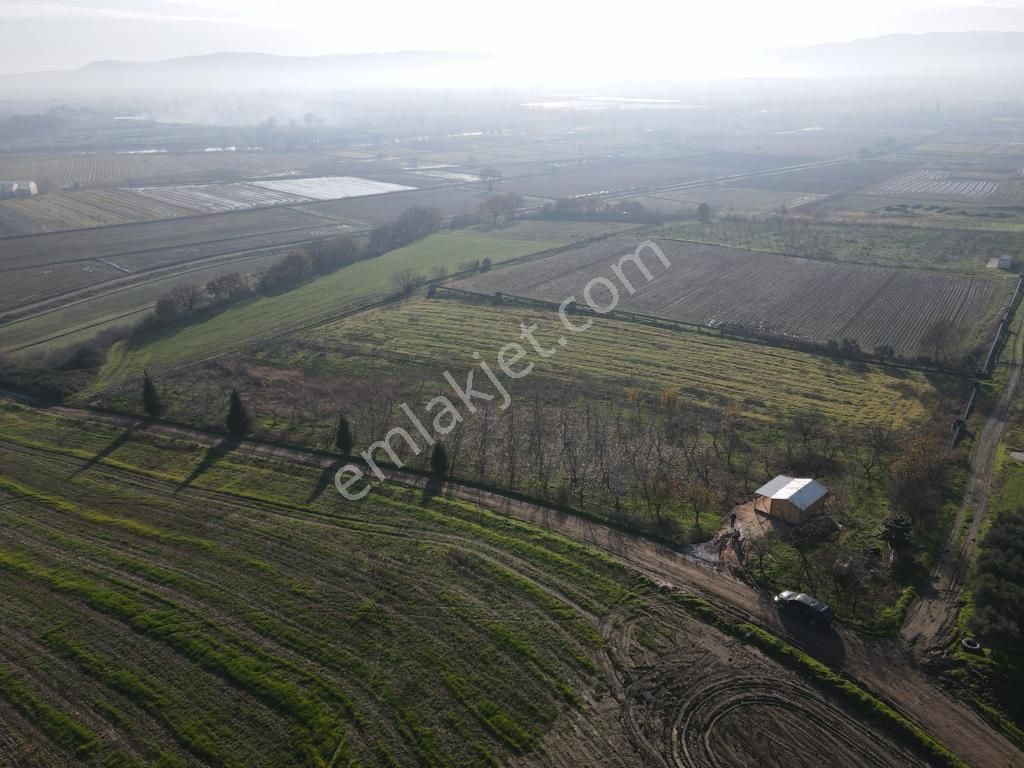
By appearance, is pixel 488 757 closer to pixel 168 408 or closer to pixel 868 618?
pixel 868 618

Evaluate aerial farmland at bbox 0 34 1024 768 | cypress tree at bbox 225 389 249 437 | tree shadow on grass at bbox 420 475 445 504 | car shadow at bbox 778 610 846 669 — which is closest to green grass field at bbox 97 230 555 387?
aerial farmland at bbox 0 34 1024 768

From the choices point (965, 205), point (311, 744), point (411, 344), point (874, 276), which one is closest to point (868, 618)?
point (311, 744)

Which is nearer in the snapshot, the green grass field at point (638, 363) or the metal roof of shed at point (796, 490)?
the metal roof of shed at point (796, 490)

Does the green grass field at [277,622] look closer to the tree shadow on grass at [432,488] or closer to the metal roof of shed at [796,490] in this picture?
the tree shadow on grass at [432,488]

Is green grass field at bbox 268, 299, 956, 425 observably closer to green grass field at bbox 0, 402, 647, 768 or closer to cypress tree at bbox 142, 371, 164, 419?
cypress tree at bbox 142, 371, 164, 419

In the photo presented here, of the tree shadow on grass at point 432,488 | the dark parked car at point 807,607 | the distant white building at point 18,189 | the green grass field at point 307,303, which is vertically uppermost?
the distant white building at point 18,189

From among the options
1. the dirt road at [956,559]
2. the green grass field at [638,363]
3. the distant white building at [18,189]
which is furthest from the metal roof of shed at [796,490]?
the distant white building at [18,189]
